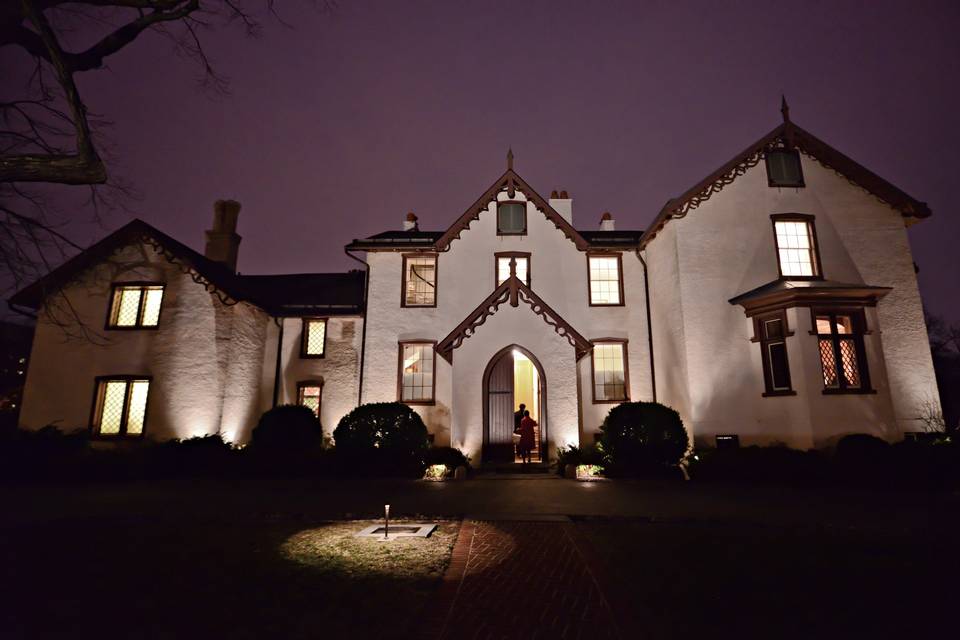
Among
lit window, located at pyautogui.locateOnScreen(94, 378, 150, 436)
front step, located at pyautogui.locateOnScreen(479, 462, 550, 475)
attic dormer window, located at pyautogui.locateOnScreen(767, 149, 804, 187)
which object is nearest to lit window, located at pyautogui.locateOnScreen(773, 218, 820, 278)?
attic dormer window, located at pyautogui.locateOnScreen(767, 149, 804, 187)

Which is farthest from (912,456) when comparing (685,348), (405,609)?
(405,609)

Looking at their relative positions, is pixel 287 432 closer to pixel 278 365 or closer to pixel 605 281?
pixel 278 365

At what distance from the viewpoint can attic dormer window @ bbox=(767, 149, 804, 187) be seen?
1656 centimetres

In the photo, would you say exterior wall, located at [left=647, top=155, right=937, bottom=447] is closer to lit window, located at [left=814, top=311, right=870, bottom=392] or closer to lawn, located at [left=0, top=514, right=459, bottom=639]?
lit window, located at [left=814, top=311, right=870, bottom=392]

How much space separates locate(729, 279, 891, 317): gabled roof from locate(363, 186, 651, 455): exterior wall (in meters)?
4.31

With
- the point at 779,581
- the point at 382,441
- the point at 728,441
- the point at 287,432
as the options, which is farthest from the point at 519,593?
the point at 287,432

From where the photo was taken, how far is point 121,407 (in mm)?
16516

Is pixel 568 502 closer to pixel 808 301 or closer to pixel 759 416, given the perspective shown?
pixel 759 416

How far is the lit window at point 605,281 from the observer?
733 inches

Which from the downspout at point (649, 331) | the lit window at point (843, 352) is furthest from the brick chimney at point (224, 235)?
the lit window at point (843, 352)

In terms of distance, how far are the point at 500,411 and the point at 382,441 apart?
423 cm

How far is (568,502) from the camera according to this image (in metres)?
10.1

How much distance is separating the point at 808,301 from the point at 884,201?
574 cm

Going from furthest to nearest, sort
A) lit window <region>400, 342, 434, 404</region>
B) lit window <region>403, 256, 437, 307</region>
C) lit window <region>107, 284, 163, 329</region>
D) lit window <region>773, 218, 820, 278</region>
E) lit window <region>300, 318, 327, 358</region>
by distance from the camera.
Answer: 1. lit window <region>300, 318, 327, 358</region>
2. lit window <region>403, 256, 437, 307</region>
3. lit window <region>400, 342, 434, 404</region>
4. lit window <region>107, 284, 163, 329</region>
5. lit window <region>773, 218, 820, 278</region>
